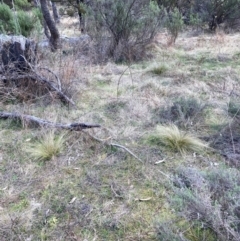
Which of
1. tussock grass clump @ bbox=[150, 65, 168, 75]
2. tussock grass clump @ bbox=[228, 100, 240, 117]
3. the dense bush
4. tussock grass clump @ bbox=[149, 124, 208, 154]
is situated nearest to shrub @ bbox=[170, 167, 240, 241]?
the dense bush

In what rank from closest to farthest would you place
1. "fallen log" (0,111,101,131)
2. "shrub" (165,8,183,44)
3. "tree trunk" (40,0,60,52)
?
"fallen log" (0,111,101,131) → "tree trunk" (40,0,60,52) → "shrub" (165,8,183,44)

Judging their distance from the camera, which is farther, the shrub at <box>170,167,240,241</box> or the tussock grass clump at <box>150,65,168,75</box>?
the tussock grass clump at <box>150,65,168,75</box>

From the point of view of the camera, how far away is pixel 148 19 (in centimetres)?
577

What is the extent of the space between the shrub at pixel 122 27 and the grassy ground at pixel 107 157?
1.22m

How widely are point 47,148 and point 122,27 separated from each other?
3.74 m

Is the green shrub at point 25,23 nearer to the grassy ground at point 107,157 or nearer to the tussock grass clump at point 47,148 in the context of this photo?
the grassy ground at point 107,157

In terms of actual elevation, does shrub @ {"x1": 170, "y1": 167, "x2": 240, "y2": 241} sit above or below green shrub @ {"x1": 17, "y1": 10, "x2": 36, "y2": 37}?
above

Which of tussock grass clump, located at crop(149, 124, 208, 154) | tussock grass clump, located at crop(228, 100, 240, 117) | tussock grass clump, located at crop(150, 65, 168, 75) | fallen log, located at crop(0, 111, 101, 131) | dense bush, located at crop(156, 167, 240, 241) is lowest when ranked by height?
tussock grass clump, located at crop(150, 65, 168, 75)

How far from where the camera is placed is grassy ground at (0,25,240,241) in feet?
5.88

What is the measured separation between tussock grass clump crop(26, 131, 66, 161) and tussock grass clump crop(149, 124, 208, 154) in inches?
33.2

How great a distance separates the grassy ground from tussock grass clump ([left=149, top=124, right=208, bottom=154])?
0.02 meters

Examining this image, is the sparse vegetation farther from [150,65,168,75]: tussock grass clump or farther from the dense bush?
[150,65,168,75]: tussock grass clump

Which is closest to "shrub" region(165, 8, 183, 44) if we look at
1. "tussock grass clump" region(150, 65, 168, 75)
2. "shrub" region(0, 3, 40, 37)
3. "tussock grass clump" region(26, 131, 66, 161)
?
"tussock grass clump" region(150, 65, 168, 75)

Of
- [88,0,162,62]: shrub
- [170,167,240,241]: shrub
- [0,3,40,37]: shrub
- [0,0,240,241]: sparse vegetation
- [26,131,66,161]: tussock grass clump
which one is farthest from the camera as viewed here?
[0,3,40,37]: shrub
